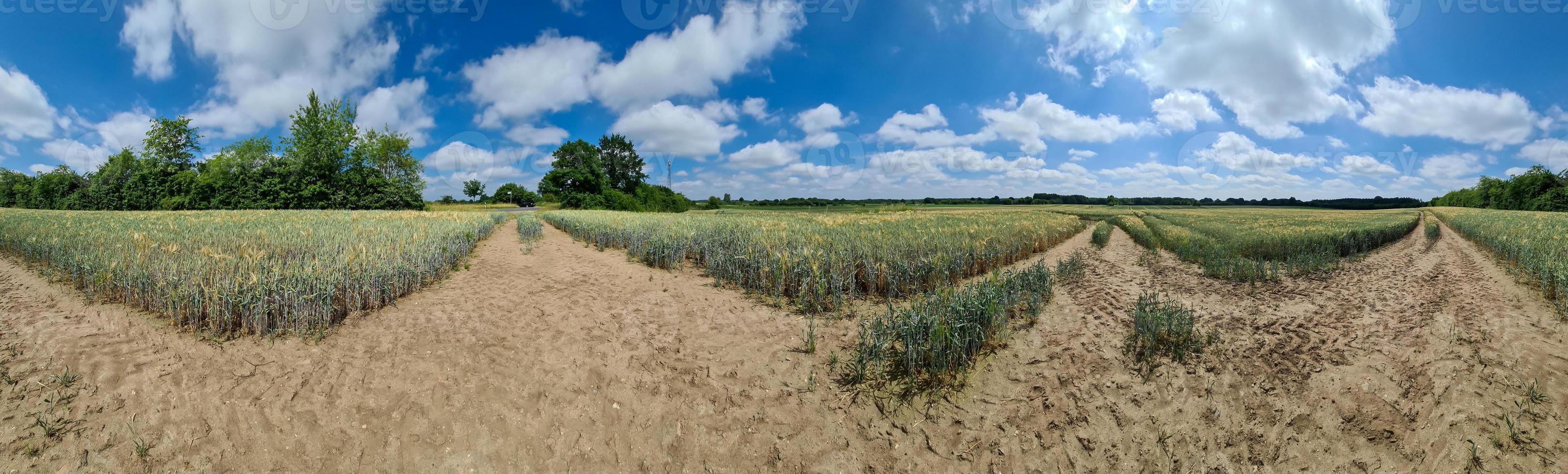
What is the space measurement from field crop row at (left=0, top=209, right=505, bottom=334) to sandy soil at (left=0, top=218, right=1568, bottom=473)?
363 mm

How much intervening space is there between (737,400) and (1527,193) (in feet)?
347

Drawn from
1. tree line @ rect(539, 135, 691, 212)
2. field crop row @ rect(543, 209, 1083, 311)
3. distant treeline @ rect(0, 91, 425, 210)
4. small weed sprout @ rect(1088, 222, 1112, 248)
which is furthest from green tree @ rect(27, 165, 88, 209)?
small weed sprout @ rect(1088, 222, 1112, 248)

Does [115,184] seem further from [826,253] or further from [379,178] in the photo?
[826,253]

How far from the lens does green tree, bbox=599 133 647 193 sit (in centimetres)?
5844

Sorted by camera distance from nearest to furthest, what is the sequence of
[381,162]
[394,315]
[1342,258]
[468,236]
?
[394,315] → [1342,258] → [468,236] → [381,162]

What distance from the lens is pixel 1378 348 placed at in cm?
530

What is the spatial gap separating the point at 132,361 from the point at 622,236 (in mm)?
10759

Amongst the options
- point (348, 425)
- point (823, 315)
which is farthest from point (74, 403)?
point (823, 315)

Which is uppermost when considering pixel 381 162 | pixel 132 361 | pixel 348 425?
pixel 381 162

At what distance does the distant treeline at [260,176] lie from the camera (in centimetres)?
3625

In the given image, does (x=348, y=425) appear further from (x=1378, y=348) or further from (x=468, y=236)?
(x=468, y=236)

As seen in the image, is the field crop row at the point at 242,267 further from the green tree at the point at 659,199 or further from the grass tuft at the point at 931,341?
the green tree at the point at 659,199

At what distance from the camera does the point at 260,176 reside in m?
36.2

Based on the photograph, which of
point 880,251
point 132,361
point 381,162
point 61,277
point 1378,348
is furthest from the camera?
point 381,162
